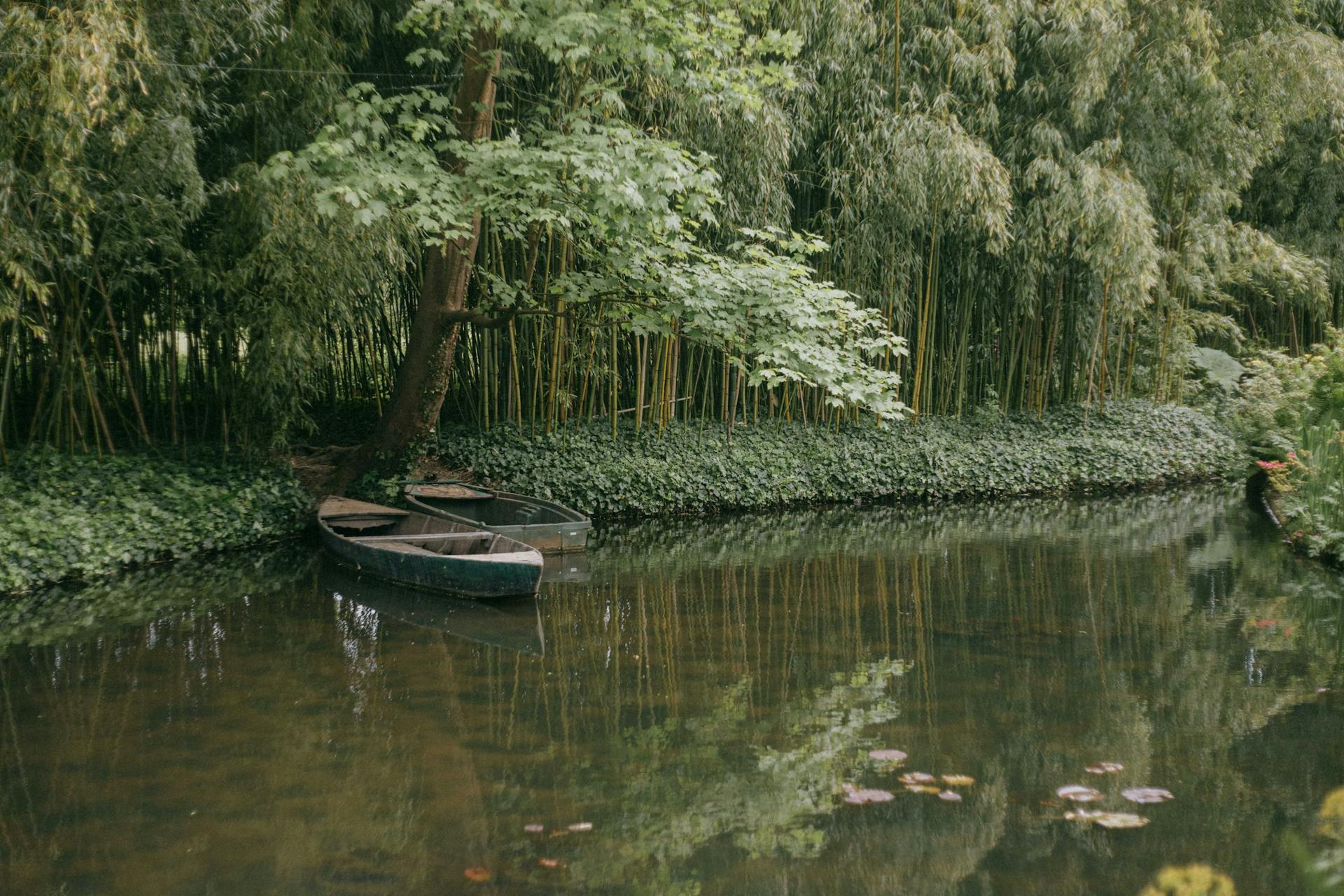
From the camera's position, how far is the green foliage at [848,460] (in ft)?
29.4

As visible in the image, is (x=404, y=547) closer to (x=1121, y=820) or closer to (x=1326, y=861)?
(x=1121, y=820)

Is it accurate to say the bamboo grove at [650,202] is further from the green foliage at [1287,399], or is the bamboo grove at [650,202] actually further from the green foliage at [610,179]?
the green foliage at [1287,399]

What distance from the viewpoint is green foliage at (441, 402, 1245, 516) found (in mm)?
8969

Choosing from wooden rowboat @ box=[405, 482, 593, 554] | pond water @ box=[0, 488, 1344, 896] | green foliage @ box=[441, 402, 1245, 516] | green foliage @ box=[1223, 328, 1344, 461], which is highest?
green foliage @ box=[1223, 328, 1344, 461]

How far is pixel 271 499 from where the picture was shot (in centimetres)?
784

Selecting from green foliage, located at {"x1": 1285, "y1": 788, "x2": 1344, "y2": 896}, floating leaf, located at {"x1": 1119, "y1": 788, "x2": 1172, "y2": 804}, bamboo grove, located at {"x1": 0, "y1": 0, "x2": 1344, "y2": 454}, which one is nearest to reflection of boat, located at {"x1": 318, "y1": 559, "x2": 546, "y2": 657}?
bamboo grove, located at {"x1": 0, "y1": 0, "x2": 1344, "y2": 454}

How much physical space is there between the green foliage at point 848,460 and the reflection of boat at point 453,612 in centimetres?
223

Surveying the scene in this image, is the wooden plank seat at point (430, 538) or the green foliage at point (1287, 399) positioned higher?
the green foliage at point (1287, 399)

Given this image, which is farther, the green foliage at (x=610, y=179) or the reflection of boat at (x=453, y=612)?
the green foliage at (x=610, y=179)

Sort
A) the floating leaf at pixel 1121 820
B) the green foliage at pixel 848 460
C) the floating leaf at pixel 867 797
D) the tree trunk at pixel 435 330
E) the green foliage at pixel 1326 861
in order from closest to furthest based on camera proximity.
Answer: the green foliage at pixel 1326 861
the floating leaf at pixel 1121 820
the floating leaf at pixel 867 797
the tree trunk at pixel 435 330
the green foliage at pixel 848 460

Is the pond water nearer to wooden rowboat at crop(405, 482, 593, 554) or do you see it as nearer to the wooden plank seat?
the wooden plank seat

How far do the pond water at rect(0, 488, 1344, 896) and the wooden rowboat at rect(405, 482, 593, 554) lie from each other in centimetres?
57

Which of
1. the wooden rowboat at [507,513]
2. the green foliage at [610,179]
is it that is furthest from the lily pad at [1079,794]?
the wooden rowboat at [507,513]

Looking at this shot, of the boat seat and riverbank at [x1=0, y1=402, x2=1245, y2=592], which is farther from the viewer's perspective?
riverbank at [x1=0, y1=402, x2=1245, y2=592]
